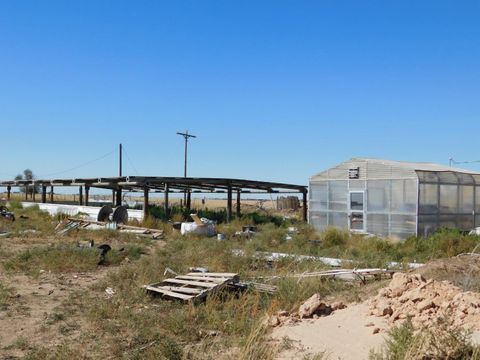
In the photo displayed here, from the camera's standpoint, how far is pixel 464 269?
944 cm

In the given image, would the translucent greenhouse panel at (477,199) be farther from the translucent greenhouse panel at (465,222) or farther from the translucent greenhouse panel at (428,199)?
the translucent greenhouse panel at (428,199)

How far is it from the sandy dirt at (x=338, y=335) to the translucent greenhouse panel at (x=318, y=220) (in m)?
15.1

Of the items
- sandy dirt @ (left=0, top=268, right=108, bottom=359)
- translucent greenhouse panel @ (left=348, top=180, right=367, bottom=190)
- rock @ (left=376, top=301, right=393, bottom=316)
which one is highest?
translucent greenhouse panel @ (left=348, top=180, right=367, bottom=190)

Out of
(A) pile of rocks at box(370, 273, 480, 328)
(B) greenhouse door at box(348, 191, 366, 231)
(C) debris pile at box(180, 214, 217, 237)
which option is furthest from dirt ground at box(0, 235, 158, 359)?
(B) greenhouse door at box(348, 191, 366, 231)

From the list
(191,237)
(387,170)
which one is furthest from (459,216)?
(191,237)

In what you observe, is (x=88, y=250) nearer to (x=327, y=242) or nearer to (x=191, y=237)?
(x=191, y=237)

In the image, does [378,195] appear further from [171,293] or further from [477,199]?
[171,293]

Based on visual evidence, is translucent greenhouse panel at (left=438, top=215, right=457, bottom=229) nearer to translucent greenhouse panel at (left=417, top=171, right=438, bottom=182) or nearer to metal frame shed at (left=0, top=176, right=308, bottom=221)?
translucent greenhouse panel at (left=417, top=171, right=438, bottom=182)

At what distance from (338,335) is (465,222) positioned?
1638 centimetres

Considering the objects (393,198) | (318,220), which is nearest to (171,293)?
(393,198)

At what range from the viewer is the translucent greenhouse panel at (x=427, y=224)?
1895cm

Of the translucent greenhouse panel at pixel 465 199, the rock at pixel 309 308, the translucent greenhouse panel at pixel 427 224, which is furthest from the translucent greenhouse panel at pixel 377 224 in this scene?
the rock at pixel 309 308

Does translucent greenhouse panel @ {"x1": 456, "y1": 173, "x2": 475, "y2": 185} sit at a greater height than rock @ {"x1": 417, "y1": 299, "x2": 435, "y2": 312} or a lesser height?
greater

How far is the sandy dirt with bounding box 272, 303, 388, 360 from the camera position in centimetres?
607
